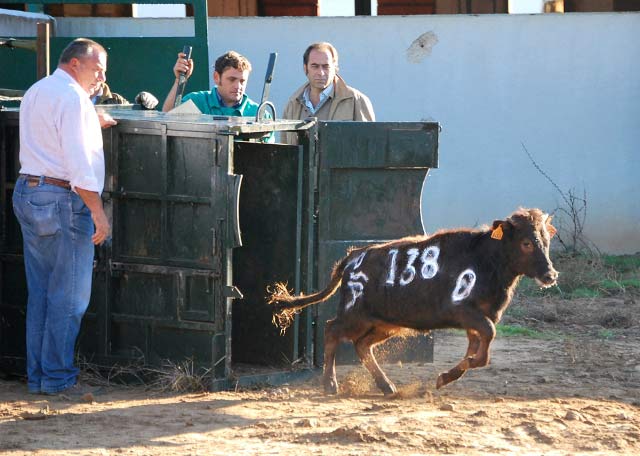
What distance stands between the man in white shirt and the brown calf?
1.26 metres

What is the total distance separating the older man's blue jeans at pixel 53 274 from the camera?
7480 mm

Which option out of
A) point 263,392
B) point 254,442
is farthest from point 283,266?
point 254,442

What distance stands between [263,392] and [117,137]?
184 centimetres

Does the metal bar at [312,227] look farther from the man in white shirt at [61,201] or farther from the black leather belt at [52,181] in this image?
the black leather belt at [52,181]

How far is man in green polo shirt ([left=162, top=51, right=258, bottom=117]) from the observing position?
8.55 meters

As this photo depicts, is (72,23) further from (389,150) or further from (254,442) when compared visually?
(254,442)

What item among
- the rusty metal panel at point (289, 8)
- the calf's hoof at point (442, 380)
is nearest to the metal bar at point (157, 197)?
the calf's hoof at point (442, 380)

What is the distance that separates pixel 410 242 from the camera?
7.79 meters

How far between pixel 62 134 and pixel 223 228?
3.62ft

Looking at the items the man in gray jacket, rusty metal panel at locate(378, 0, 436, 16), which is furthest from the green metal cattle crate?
rusty metal panel at locate(378, 0, 436, 16)

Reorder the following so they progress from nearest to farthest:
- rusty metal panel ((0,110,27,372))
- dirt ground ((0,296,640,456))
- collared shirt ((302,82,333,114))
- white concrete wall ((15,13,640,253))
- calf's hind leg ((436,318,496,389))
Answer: dirt ground ((0,296,640,456)) < calf's hind leg ((436,318,496,389)) < rusty metal panel ((0,110,27,372)) < collared shirt ((302,82,333,114)) < white concrete wall ((15,13,640,253))

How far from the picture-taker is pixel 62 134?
734cm

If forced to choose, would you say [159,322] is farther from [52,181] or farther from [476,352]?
[476,352]

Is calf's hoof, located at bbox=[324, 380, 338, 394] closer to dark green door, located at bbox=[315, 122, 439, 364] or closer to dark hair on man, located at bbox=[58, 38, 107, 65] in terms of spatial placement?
dark green door, located at bbox=[315, 122, 439, 364]
